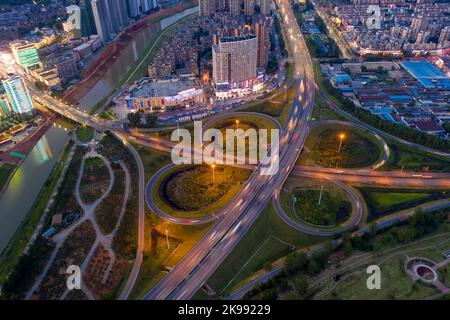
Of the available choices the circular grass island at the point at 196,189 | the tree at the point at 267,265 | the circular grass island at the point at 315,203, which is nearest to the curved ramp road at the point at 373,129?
the circular grass island at the point at 315,203

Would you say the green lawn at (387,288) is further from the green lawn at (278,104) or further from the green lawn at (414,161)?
the green lawn at (278,104)

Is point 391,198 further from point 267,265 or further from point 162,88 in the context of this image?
point 162,88

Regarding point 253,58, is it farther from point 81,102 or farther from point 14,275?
point 14,275

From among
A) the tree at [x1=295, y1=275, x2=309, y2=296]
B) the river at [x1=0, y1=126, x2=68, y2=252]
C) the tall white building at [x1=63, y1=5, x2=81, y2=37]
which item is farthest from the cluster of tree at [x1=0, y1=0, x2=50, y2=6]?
the tree at [x1=295, y1=275, x2=309, y2=296]

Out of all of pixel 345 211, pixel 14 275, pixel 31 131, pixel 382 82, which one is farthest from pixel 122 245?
pixel 382 82

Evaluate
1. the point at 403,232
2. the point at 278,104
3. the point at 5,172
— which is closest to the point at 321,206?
the point at 403,232

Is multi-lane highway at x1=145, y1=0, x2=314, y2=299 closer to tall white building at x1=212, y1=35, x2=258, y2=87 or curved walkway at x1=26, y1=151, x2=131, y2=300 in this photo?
curved walkway at x1=26, y1=151, x2=131, y2=300
